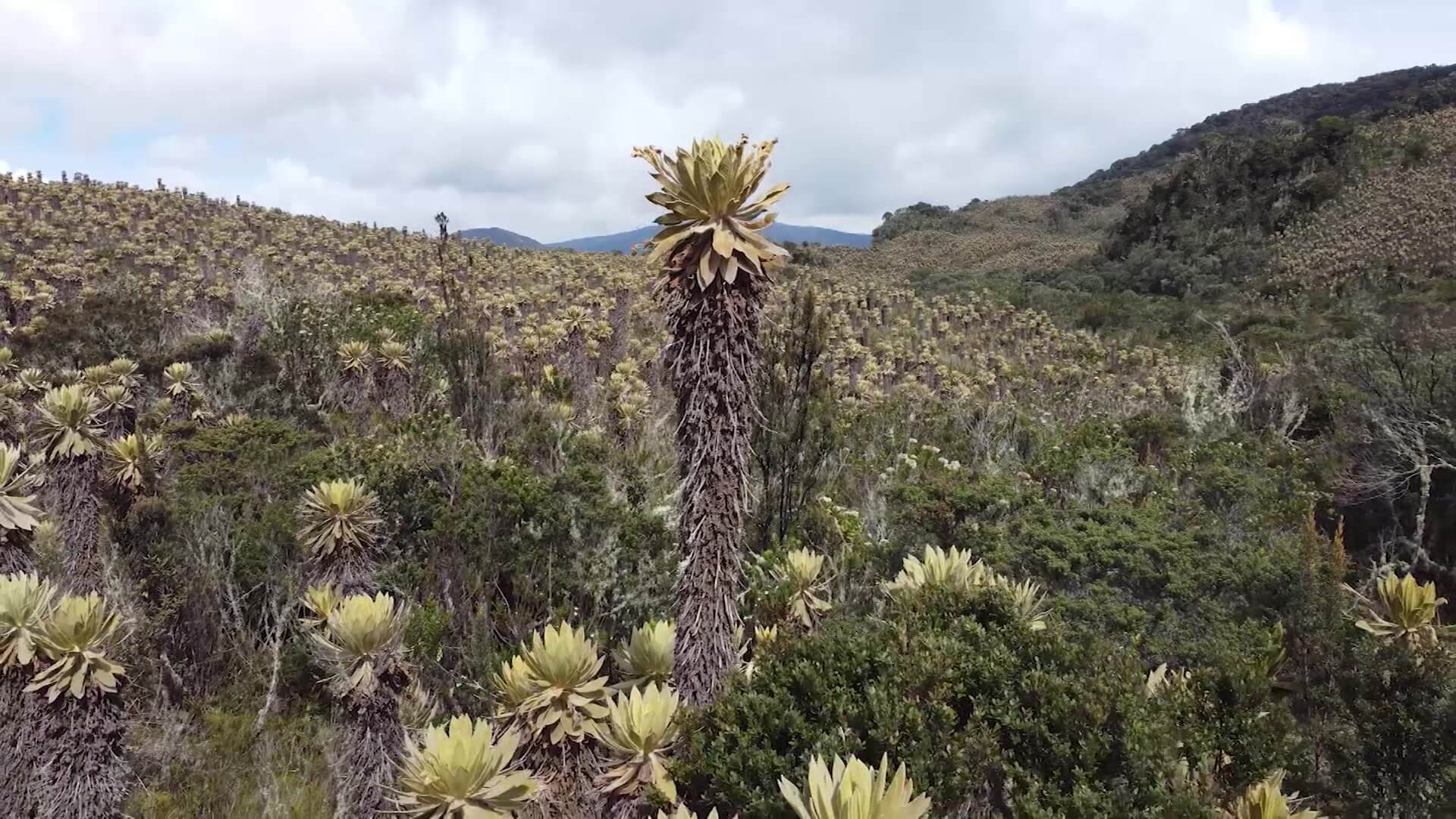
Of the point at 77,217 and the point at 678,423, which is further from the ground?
the point at 77,217

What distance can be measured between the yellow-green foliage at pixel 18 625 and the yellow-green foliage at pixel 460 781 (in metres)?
2.41

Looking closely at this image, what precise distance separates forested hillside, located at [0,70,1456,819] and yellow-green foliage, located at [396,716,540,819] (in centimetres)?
2

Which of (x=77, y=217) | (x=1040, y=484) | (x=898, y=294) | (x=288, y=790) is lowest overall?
(x=288, y=790)

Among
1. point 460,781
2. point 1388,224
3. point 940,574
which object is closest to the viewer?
point 460,781

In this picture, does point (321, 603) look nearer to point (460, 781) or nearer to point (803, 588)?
point (460, 781)

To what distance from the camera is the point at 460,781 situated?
10.9 feet

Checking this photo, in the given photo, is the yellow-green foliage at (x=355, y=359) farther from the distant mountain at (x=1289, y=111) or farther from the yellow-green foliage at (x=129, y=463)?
the distant mountain at (x=1289, y=111)

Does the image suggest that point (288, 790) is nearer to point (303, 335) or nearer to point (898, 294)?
point (303, 335)

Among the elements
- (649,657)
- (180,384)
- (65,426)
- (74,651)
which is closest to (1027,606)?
(649,657)

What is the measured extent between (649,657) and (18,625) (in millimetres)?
3475

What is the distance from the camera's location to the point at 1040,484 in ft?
28.2

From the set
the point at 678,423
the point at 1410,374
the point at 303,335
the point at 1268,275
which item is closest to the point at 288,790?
the point at 678,423

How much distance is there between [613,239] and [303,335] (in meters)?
123

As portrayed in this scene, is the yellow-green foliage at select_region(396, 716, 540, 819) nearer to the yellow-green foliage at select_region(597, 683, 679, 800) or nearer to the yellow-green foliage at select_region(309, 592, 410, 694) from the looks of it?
the yellow-green foliage at select_region(597, 683, 679, 800)
